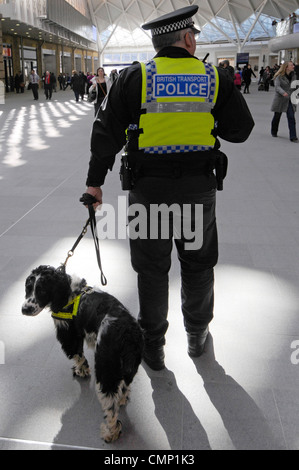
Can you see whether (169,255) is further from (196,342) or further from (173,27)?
(173,27)

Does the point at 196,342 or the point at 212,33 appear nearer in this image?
the point at 196,342

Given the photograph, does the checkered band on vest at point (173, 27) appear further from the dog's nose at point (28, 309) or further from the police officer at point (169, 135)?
the dog's nose at point (28, 309)

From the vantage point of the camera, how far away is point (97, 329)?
2139 millimetres

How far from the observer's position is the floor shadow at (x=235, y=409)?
2.04 metres

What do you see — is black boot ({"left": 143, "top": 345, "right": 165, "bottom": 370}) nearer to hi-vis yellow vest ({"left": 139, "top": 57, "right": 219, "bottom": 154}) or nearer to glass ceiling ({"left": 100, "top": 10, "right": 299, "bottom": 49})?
hi-vis yellow vest ({"left": 139, "top": 57, "right": 219, "bottom": 154})

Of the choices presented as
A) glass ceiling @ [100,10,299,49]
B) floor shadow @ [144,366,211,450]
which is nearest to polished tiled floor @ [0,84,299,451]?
floor shadow @ [144,366,211,450]

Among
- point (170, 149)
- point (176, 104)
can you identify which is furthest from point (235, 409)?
point (176, 104)

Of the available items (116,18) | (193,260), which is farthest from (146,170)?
(116,18)

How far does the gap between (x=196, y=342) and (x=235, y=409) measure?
19.7 inches

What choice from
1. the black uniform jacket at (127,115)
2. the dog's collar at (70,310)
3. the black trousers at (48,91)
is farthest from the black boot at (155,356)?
the black trousers at (48,91)

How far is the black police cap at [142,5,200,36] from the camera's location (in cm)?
212

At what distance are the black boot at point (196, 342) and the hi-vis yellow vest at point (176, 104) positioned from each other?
1.14 metres
